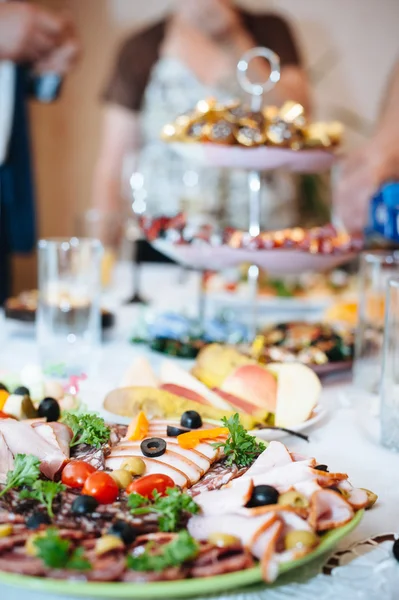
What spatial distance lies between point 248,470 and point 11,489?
1.03 ft

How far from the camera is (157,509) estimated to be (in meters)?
0.87

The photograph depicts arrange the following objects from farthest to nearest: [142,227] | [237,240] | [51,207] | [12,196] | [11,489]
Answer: [51,207]
[12,196]
[142,227]
[237,240]
[11,489]

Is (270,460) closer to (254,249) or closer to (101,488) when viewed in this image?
(101,488)

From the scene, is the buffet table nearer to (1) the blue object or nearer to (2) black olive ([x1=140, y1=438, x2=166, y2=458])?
(2) black olive ([x1=140, y1=438, x2=166, y2=458])

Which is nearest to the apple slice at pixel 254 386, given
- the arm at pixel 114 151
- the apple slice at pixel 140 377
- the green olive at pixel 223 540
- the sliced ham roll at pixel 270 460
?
the apple slice at pixel 140 377

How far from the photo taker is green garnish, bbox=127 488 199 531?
33.6 inches

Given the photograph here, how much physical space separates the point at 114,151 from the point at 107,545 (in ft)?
13.5

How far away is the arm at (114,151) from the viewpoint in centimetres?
462

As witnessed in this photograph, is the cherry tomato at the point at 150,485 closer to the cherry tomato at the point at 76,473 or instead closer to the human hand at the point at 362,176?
the cherry tomato at the point at 76,473

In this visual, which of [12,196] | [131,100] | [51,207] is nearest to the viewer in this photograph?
[12,196]

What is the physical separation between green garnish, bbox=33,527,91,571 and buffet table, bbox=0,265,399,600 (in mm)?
108

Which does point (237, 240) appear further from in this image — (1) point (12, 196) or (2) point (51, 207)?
(2) point (51, 207)

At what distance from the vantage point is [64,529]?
0.85 meters

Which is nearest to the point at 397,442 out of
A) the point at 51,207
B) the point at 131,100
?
the point at 131,100
